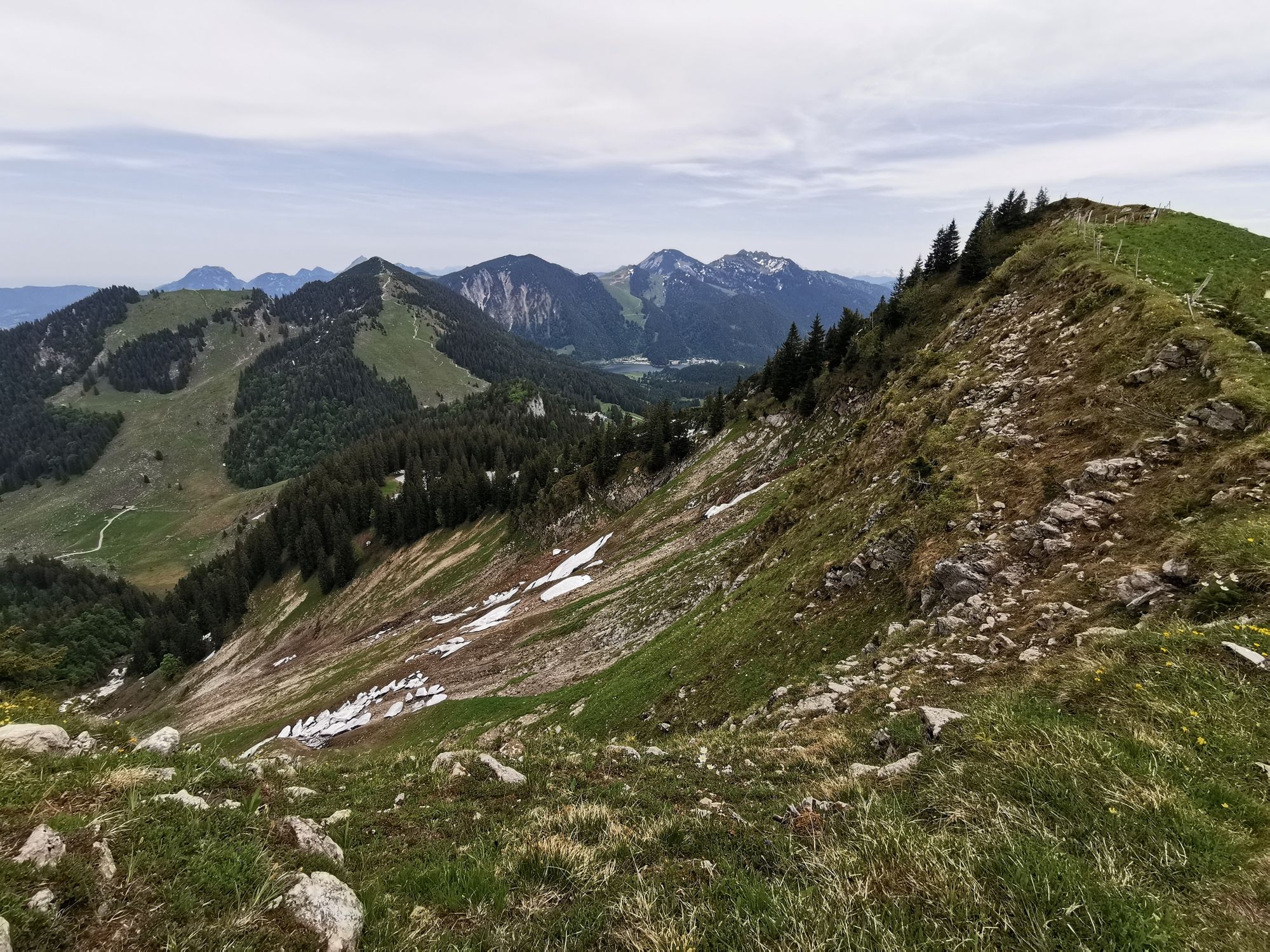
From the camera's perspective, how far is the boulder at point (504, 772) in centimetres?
971

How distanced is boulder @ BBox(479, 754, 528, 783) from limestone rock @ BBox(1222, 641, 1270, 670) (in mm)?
11724

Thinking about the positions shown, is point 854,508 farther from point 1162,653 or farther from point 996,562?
point 1162,653

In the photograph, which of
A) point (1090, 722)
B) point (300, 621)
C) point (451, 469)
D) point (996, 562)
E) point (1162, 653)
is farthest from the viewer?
point (451, 469)

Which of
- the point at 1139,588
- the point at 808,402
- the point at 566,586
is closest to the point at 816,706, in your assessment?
the point at 1139,588

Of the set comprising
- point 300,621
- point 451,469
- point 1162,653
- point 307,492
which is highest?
point 1162,653

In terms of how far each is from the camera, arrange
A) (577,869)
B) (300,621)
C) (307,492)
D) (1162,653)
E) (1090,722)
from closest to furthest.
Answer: (577,869), (1090,722), (1162,653), (300,621), (307,492)

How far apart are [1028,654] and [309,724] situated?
51.1 m

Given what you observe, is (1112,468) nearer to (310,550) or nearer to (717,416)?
(717,416)

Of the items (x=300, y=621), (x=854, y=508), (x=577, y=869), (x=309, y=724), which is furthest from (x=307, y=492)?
(x=577, y=869)

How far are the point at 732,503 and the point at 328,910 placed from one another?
43.9 meters

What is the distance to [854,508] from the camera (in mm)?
23750

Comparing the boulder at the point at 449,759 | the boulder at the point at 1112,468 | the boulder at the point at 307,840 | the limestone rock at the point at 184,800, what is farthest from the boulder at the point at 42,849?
the boulder at the point at 1112,468

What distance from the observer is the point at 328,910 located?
15.5 feet

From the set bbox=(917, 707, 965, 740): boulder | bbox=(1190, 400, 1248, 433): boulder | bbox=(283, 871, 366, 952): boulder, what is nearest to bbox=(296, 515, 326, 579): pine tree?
bbox=(283, 871, 366, 952): boulder
